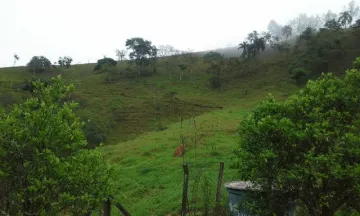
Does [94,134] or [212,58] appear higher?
[212,58]

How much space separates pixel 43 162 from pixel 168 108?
63991mm

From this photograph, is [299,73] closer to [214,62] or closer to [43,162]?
[214,62]

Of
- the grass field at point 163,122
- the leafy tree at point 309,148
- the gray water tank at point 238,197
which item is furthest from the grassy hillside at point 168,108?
the leafy tree at point 309,148

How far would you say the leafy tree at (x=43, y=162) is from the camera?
6410 mm

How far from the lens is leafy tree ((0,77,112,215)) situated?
252 inches

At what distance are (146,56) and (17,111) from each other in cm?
10267

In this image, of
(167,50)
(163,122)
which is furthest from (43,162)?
(167,50)

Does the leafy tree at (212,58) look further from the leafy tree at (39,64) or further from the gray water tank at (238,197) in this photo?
the gray water tank at (238,197)

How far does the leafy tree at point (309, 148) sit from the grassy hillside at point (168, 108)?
10.9 feet

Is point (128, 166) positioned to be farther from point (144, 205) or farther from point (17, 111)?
point (17, 111)

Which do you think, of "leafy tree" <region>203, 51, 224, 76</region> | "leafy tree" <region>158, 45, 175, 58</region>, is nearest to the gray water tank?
"leafy tree" <region>203, 51, 224, 76</region>

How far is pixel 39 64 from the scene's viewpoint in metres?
107

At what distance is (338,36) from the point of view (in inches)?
3612

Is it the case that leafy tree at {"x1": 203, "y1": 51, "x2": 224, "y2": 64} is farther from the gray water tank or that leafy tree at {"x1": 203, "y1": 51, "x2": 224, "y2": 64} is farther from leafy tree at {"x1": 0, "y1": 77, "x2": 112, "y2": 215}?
leafy tree at {"x1": 0, "y1": 77, "x2": 112, "y2": 215}
